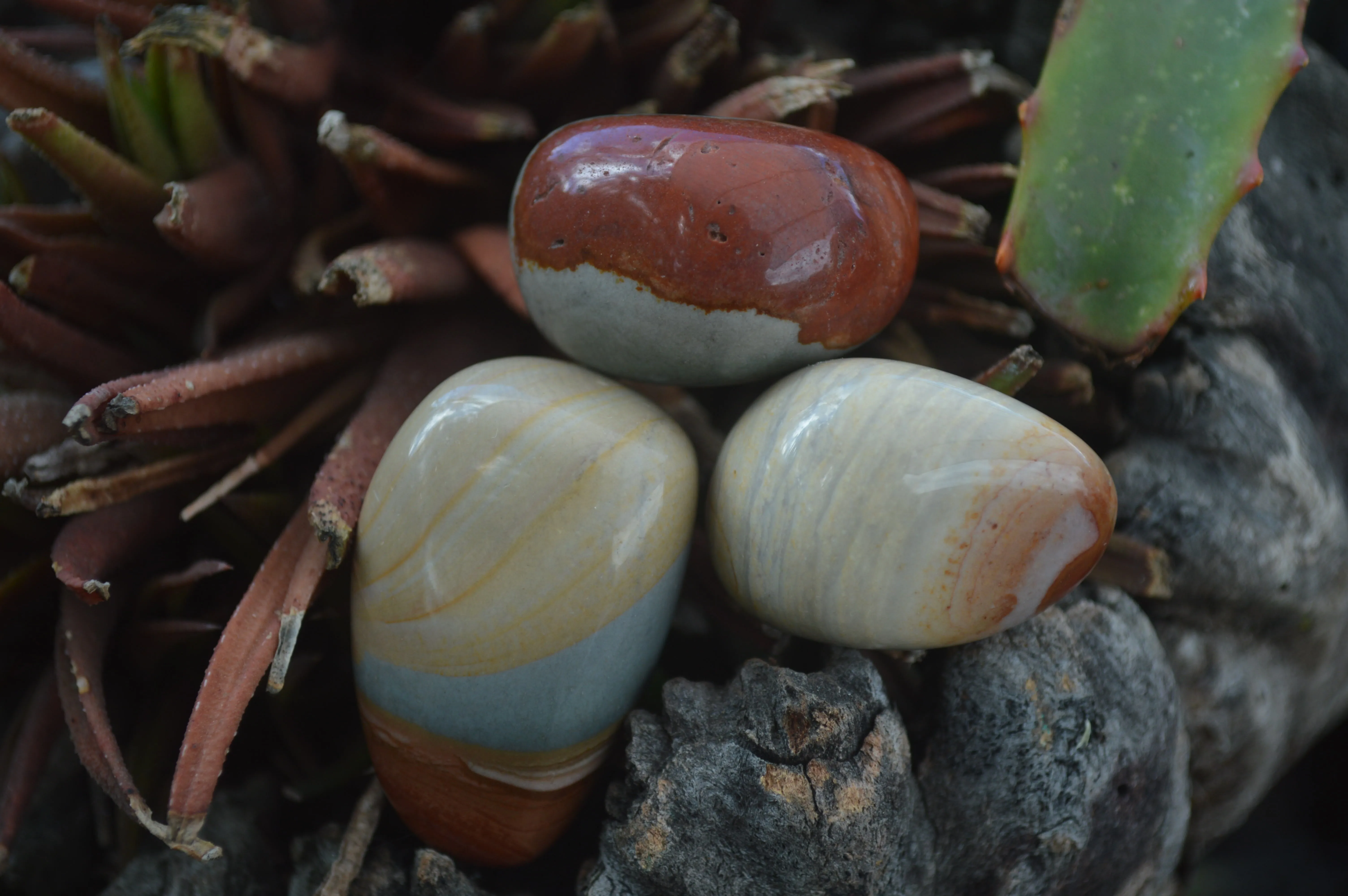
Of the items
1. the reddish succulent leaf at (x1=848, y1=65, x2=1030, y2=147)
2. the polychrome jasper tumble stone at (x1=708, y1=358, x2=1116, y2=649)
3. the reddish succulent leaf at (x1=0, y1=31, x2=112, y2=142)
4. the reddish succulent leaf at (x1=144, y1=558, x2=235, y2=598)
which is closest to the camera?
the polychrome jasper tumble stone at (x1=708, y1=358, x2=1116, y2=649)

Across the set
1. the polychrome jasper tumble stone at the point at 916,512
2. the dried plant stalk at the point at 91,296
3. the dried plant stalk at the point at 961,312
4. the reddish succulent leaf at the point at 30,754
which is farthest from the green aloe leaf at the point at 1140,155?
the reddish succulent leaf at the point at 30,754

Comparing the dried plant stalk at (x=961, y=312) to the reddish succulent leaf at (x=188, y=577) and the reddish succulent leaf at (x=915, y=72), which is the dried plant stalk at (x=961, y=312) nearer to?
the reddish succulent leaf at (x=915, y=72)

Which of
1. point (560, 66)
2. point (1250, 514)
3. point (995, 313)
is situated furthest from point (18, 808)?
point (1250, 514)

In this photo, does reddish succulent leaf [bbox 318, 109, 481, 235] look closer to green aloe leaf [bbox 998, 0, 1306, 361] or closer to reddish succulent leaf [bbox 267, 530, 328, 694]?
reddish succulent leaf [bbox 267, 530, 328, 694]

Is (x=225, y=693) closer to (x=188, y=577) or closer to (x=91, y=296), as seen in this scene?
(x=188, y=577)

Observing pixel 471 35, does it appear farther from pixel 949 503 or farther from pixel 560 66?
pixel 949 503

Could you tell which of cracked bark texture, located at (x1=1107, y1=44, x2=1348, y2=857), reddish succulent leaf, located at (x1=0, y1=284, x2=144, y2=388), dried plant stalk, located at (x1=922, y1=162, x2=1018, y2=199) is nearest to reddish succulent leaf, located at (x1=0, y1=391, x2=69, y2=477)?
reddish succulent leaf, located at (x1=0, y1=284, x2=144, y2=388)

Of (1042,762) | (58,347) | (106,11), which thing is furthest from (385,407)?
(1042,762)
